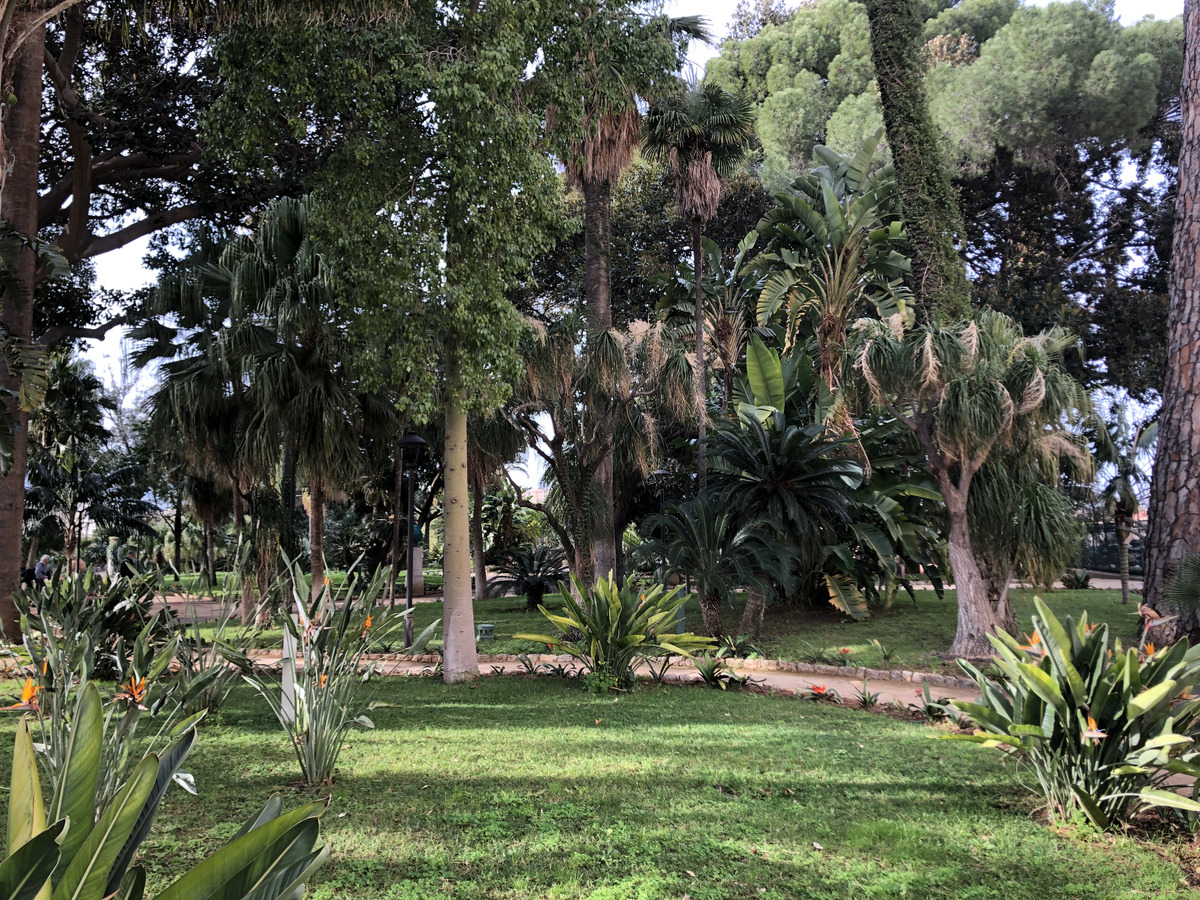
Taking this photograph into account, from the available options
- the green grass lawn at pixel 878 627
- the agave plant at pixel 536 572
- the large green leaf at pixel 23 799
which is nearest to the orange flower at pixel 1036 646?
the large green leaf at pixel 23 799

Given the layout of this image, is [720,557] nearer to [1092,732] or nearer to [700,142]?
[700,142]

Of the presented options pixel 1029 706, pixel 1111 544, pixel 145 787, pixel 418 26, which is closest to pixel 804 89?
pixel 1111 544

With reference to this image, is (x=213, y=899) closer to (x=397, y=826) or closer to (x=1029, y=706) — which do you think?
(x=397, y=826)

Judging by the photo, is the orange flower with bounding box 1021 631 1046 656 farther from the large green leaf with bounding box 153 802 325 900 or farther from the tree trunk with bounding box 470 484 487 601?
the tree trunk with bounding box 470 484 487 601

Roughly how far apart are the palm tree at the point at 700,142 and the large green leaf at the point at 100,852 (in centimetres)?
1226

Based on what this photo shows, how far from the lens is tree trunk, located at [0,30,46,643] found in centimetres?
1077

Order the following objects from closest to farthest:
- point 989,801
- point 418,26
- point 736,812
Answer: point 736,812, point 989,801, point 418,26

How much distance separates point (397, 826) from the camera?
4.17 metres

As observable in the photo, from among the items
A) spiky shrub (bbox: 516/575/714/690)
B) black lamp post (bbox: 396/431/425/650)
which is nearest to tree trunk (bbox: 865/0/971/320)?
spiky shrub (bbox: 516/575/714/690)

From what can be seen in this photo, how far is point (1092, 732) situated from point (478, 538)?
1466cm

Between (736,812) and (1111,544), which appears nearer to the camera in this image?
(736,812)

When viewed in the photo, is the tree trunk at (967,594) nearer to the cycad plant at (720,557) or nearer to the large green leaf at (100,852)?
the cycad plant at (720,557)

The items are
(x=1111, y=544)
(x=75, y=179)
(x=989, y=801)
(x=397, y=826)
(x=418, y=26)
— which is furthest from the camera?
(x=1111, y=544)

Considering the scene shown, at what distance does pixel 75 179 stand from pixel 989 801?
Answer: 1480cm
